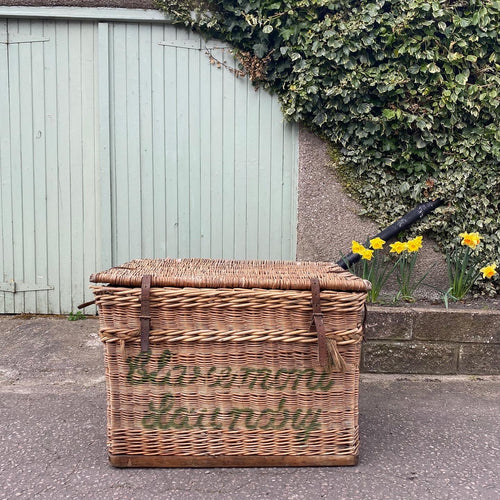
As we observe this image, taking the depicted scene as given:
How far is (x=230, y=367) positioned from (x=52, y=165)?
2.76 meters

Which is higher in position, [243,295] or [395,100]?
[395,100]

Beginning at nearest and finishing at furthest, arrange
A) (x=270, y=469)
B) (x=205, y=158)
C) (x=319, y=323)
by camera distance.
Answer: (x=319, y=323) < (x=270, y=469) < (x=205, y=158)

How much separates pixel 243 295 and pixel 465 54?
2.73 m

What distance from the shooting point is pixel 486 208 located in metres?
3.91

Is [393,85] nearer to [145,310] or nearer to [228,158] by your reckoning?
[228,158]

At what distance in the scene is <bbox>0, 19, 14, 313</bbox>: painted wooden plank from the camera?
411cm

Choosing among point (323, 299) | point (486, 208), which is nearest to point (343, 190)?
point (486, 208)

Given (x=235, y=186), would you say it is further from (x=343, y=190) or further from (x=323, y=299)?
(x=323, y=299)

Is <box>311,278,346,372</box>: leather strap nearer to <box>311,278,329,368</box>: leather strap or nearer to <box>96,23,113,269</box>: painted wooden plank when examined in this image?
<box>311,278,329,368</box>: leather strap

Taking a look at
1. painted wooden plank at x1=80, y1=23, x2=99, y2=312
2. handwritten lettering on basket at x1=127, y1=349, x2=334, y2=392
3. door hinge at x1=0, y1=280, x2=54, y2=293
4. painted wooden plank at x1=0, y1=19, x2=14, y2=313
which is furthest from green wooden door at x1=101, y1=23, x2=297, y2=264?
handwritten lettering on basket at x1=127, y1=349, x2=334, y2=392

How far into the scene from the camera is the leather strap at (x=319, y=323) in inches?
81.5

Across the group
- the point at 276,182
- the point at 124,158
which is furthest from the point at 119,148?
the point at 276,182

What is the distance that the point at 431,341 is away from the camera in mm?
3326

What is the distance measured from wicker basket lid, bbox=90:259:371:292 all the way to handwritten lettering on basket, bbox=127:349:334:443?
29 centimetres
